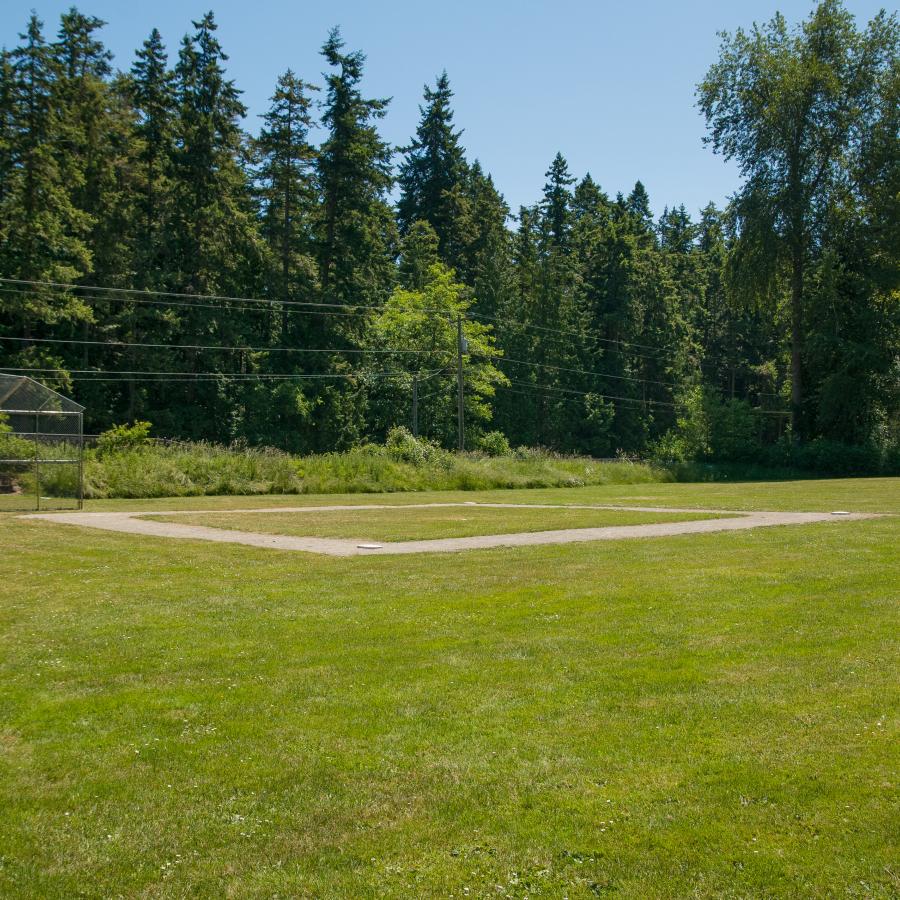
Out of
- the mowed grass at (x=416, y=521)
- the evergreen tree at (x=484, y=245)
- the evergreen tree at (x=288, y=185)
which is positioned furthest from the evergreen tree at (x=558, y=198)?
the mowed grass at (x=416, y=521)

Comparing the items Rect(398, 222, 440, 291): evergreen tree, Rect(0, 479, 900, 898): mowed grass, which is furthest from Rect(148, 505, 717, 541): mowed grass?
Rect(398, 222, 440, 291): evergreen tree

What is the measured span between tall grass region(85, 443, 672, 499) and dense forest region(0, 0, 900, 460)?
37.8 ft

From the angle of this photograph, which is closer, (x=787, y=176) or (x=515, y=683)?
(x=515, y=683)

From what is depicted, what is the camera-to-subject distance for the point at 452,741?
184 inches

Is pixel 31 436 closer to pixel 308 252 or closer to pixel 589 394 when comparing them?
pixel 308 252

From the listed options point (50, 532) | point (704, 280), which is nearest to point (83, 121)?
point (50, 532)

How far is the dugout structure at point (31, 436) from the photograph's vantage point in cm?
1909

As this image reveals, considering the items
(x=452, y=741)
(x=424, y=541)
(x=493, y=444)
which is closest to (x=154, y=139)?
(x=493, y=444)

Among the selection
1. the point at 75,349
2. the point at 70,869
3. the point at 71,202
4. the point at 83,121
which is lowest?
the point at 70,869

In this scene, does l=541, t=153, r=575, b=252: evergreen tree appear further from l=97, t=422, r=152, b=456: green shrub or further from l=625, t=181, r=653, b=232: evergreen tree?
l=97, t=422, r=152, b=456: green shrub

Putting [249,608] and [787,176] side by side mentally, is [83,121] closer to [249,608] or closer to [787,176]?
[787,176]

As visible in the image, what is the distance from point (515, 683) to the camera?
18.5 feet

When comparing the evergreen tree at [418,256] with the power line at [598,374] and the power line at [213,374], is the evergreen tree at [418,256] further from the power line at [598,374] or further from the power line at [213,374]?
the power line at [213,374]

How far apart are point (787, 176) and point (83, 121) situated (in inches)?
1389
